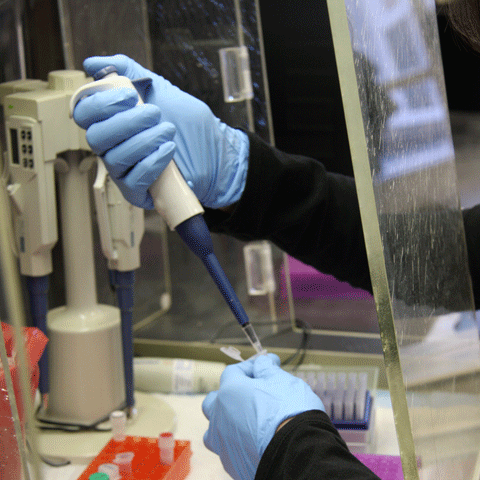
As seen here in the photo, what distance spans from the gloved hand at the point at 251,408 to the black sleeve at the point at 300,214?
30 centimetres

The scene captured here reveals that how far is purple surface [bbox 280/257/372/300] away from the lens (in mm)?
1487

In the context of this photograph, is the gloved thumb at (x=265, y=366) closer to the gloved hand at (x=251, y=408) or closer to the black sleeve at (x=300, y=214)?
the gloved hand at (x=251, y=408)

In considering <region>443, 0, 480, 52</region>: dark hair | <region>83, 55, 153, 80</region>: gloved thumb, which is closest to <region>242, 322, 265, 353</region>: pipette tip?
<region>83, 55, 153, 80</region>: gloved thumb

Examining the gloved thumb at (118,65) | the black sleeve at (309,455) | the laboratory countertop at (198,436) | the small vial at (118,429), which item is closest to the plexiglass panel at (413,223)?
the black sleeve at (309,455)

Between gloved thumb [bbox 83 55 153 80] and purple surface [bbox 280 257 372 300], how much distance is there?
2.25ft

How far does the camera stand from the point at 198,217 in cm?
76

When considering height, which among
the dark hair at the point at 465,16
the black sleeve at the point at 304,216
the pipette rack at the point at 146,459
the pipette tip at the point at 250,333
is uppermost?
the dark hair at the point at 465,16

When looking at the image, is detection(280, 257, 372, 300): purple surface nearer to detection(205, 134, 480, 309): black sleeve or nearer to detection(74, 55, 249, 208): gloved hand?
detection(205, 134, 480, 309): black sleeve

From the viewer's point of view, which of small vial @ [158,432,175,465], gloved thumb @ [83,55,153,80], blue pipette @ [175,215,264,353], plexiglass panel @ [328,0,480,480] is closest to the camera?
plexiglass panel @ [328,0,480,480]

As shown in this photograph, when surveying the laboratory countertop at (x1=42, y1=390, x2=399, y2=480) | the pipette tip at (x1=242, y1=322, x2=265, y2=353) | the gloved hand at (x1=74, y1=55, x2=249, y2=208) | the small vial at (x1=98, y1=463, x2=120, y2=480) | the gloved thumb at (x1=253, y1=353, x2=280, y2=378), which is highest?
the gloved hand at (x1=74, y1=55, x2=249, y2=208)

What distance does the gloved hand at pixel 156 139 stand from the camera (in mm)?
788

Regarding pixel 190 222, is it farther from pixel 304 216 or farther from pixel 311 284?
pixel 311 284

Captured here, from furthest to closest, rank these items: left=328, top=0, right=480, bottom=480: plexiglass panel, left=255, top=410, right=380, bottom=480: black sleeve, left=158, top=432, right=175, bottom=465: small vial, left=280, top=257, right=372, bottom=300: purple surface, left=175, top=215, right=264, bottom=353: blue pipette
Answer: left=280, top=257, right=372, bottom=300: purple surface, left=158, top=432, right=175, bottom=465: small vial, left=175, top=215, right=264, bottom=353: blue pipette, left=255, top=410, right=380, bottom=480: black sleeve, left=328, top=0, right=480, bottom=480: plexiglass panel

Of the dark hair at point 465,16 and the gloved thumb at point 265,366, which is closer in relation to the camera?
the gloved thumb at point 265,366
